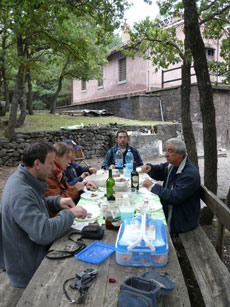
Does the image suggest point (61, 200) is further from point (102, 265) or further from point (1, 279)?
point (102, 265)

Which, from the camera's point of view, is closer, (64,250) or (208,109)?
(64,250)

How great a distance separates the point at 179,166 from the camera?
322 centimetres

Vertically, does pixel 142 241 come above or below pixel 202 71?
below

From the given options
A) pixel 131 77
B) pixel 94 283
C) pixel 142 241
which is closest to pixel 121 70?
pixel 131 77

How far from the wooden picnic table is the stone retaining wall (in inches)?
338

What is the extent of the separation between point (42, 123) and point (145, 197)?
11.0 metres

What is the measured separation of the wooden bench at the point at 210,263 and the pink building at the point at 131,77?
12580 millimetres

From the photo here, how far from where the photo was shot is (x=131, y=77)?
18094 mm

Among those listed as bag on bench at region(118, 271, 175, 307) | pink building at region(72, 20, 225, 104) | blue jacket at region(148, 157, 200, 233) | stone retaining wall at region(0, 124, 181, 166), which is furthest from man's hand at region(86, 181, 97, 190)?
pink building at region(72, 20, 225, 104)

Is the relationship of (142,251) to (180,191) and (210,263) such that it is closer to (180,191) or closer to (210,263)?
(210,263)

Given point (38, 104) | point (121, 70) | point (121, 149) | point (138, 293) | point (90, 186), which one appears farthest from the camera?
point (38, 104)

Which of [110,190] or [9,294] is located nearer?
[9,294]

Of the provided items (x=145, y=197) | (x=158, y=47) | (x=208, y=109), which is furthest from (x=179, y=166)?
(x=158, y=47)

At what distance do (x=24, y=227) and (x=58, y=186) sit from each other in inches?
51.7
